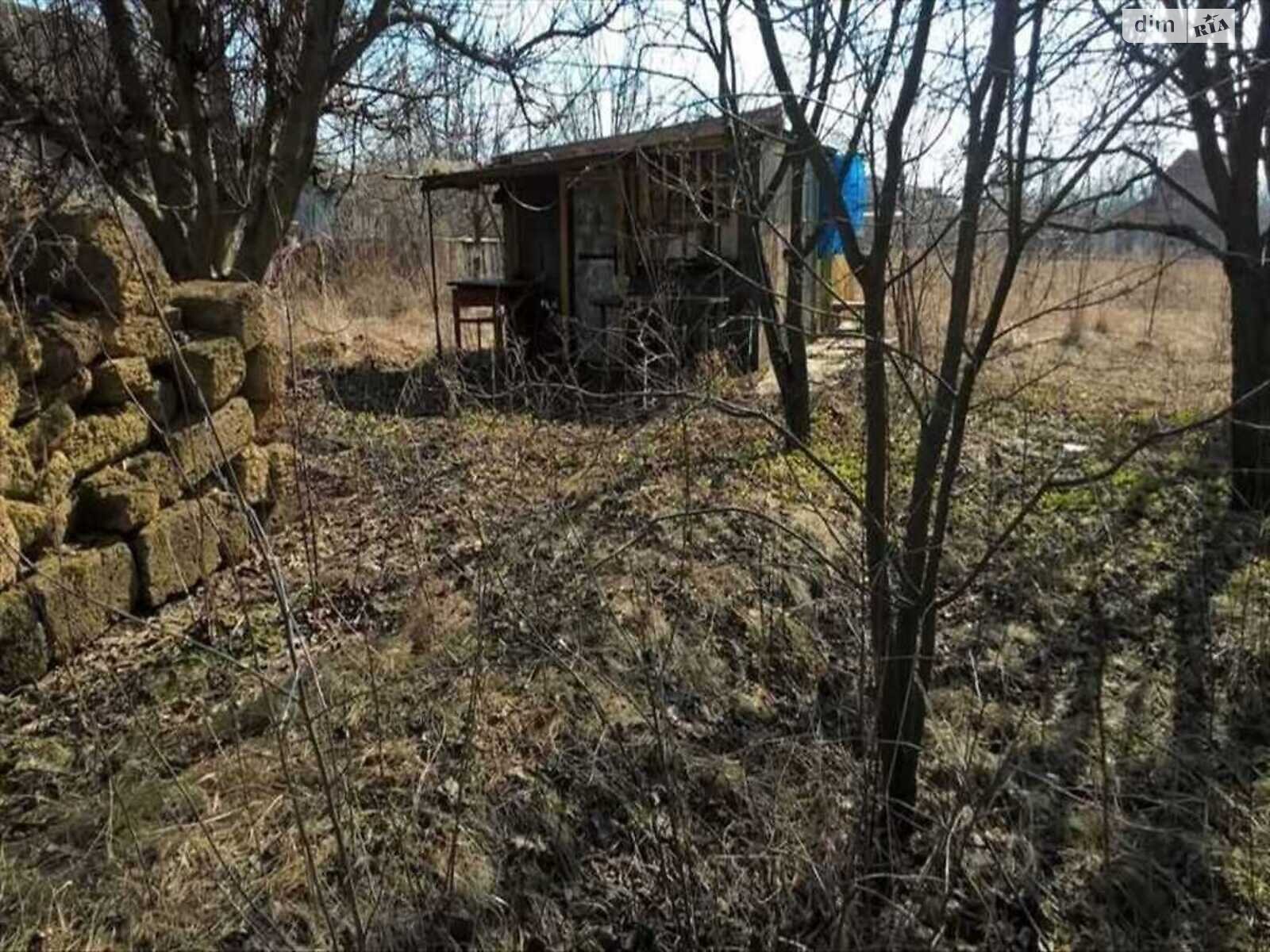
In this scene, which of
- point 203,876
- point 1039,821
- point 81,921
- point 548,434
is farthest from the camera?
point 548,434

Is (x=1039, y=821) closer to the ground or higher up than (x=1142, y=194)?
closer to the ground

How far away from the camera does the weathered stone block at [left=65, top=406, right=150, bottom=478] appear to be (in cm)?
328

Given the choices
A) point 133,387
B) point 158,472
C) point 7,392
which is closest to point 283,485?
point 158,472

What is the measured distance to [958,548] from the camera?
14.6 feet

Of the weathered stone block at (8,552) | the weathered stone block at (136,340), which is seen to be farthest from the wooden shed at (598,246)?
the weathered stone block at (8,552)

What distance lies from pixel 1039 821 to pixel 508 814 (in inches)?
62.7

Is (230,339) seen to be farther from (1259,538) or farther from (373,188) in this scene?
(373,188)

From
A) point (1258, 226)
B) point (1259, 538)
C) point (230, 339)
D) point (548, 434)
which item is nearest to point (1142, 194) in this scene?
point (1258, 226)

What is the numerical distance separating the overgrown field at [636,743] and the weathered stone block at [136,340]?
1.05m

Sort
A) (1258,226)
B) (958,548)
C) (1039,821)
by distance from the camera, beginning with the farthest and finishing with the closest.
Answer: (1258,226), (958,548), (1039,821)

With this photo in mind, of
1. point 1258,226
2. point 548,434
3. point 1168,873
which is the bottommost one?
point 1168,873

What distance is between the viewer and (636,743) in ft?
9.22

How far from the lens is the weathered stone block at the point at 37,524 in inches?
114

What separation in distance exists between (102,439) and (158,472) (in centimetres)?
26
